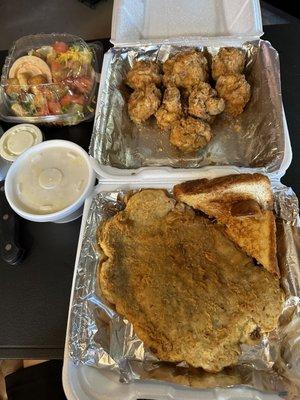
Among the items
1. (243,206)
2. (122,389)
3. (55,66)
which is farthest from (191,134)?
(122,389)

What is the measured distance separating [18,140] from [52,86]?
26 centimetres

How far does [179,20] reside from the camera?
182 centimetres

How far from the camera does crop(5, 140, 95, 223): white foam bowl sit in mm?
1278

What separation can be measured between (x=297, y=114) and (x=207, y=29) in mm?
584

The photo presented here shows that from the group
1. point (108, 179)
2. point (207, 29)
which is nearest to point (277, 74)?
point (207, 29)

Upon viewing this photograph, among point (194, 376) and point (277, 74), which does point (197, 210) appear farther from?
point (277, 74)

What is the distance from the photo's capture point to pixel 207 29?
1778mm

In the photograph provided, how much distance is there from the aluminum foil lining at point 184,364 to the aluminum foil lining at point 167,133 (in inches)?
14.1

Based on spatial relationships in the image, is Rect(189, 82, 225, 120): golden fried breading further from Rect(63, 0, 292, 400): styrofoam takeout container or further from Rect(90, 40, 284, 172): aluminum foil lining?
Rect(63, 0, 292, 400): styrofoam takeout container

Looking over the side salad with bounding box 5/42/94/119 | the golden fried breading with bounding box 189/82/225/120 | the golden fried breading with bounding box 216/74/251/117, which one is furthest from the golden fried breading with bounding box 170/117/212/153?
the side salad with bounding box 5/42/94/119

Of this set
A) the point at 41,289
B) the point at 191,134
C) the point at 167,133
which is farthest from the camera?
the point at 167,133

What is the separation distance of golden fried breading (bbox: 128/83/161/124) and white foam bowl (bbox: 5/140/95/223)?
0.30m

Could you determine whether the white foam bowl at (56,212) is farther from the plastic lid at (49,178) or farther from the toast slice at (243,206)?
the toast slice at (243,206)

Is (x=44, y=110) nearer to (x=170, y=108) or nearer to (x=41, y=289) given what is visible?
(x=170, y=108)
